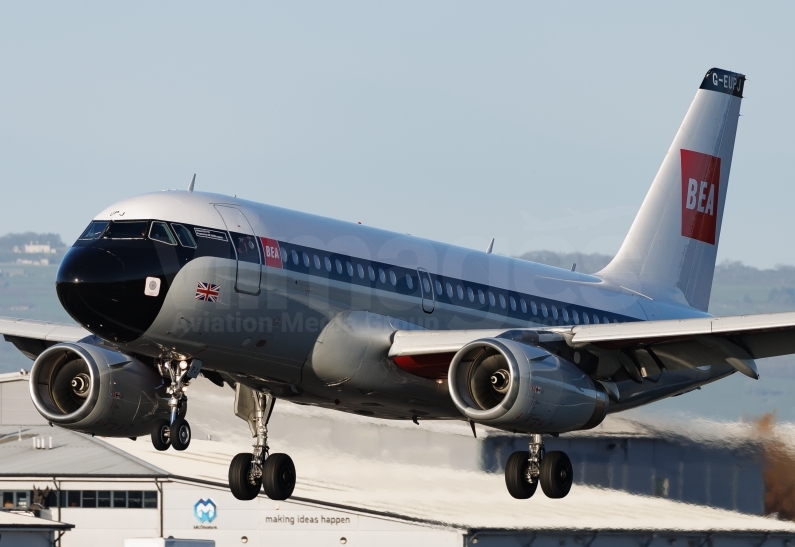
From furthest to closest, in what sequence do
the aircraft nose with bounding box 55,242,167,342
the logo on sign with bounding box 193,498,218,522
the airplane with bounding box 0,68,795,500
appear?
the logo on sign with bounding box 193,498,218,522 < the airplane with bounding box 0,68,795,500 < the aircraft nose with bounding box 55,242,167,342

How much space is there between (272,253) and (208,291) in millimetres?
1692

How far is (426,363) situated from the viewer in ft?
90.2

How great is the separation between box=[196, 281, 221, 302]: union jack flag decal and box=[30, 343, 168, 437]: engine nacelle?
4816mm

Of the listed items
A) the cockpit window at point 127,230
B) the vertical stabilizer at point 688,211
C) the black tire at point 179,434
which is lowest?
the black tire at point 179,434

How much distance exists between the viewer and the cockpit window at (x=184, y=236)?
2473cm

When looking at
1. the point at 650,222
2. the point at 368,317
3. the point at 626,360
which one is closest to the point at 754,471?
the point at 650,222

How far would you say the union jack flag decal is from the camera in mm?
24578

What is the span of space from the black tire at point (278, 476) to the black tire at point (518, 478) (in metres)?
4.55

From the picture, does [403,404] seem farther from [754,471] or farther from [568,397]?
[754,471]

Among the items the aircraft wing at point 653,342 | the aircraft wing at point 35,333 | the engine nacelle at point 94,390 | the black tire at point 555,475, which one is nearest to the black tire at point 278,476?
the engine nacelle at point 94,390

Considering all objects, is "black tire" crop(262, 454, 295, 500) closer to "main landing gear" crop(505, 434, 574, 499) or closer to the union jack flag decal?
"main landing gear" crop(505, 434, 574, 499)

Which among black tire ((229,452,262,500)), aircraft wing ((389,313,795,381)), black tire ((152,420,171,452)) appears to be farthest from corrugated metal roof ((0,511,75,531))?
aircraft wing ((389,313,795,381))

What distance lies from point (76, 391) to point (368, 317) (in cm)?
655

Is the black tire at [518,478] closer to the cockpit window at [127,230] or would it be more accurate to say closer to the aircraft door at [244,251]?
the aircraft door at [244,251]
